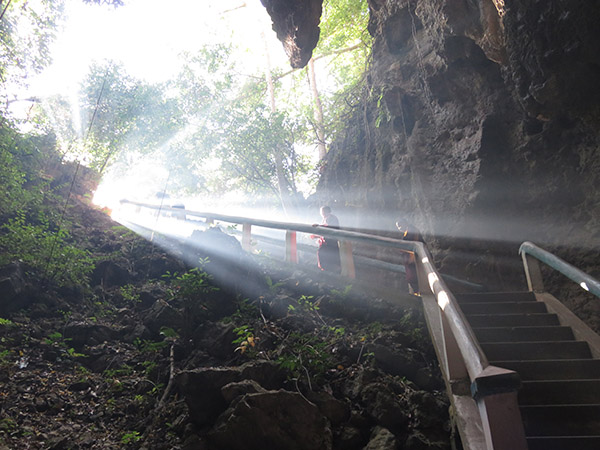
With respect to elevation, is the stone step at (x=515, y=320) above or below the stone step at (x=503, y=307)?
below

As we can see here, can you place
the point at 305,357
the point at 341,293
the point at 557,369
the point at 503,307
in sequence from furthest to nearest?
the point at 341,293 → the point at 503,307 → the point at 305,357 → the point at 557,369

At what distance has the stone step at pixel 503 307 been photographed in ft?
16.0

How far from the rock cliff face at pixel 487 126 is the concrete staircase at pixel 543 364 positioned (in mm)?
1552

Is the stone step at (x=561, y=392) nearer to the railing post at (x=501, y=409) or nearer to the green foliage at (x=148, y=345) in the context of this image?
the railing post at (x=501, y=409)

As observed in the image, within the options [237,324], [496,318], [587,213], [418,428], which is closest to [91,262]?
[237,324]

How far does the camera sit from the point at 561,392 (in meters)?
3.12

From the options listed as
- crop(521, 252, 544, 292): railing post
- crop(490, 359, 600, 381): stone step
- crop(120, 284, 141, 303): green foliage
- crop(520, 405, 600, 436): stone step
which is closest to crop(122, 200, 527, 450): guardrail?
crop(520, 405, 600, 436): stone step

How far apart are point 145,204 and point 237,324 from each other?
10111mm

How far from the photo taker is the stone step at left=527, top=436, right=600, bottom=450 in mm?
2521

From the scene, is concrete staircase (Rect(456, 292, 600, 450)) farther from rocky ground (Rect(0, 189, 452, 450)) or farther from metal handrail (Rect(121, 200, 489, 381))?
metal handrail (Rect(121, 200, 489, 381))

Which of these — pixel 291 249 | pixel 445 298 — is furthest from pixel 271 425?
pixel 291 249

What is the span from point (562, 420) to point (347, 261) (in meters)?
3.80

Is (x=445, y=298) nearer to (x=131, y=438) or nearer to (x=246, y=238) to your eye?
(x=131, y=438)

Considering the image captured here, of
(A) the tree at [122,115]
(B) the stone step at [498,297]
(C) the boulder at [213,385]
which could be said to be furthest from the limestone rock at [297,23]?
(C) the boulder at [213,385]
